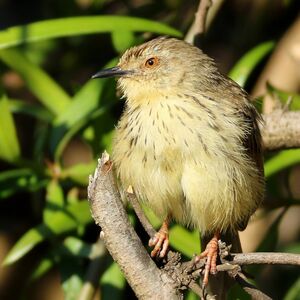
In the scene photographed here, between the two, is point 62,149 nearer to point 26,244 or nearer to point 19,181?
point 19,181

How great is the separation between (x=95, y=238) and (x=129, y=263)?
7.27 feet

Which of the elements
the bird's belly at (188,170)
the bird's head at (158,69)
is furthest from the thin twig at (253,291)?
the bird's head at (158,69)

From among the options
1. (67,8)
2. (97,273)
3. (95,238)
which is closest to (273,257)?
(97,273)

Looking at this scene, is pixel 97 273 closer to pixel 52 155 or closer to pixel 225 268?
pixel 52 155

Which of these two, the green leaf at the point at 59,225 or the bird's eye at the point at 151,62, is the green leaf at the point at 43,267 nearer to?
the green leaf at the point at 59,225

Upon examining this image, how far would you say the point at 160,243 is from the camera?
4.58 m

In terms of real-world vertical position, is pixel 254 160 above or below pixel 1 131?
below

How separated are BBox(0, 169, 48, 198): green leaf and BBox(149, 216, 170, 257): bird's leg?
971mm

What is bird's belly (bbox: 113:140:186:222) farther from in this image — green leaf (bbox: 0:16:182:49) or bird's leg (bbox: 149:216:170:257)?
green leaf (bbox: 0:16:182:49)

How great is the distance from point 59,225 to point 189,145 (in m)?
1.25

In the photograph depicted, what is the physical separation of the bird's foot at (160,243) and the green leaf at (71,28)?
122 cm

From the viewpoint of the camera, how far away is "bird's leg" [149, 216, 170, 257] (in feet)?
14.1

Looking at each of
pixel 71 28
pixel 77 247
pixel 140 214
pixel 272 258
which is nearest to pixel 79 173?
pixel 77 247

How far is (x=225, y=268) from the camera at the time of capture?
12.8 ft
